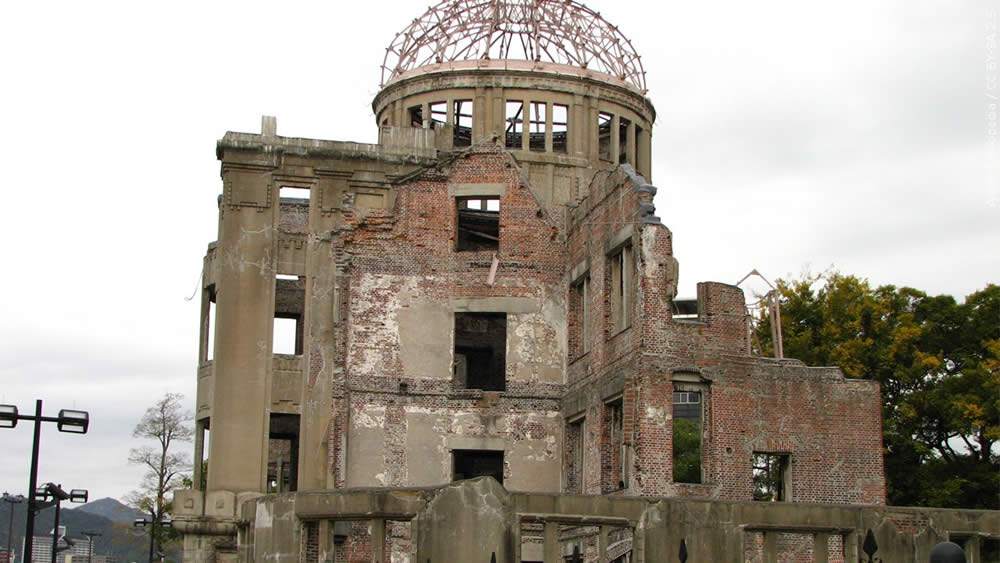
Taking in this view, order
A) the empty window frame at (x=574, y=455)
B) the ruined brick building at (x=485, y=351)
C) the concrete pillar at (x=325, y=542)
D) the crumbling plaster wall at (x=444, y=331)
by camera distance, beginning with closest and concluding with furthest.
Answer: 1. the concrete pillar at (x=325, y=542)
2. the ruined brick building at (x=485, y=351)
3. the empty window frame at (x=574, y=455)
4. the crumbling plaster wall at (x=444, y=331)

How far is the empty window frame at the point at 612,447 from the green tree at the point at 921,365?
39.9 feet

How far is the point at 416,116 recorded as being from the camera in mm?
37812

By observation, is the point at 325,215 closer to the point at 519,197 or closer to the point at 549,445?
the point at 519,197

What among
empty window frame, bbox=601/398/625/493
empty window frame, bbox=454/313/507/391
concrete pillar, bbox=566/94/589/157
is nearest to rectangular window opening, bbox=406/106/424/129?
Answer: concrete pillar, bbox=566/94/589/157

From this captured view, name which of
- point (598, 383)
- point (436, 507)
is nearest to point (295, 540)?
point (436, 507)

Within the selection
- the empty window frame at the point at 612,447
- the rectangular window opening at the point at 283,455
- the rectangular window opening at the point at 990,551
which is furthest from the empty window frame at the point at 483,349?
the rectangular window opening at the point at 990,551

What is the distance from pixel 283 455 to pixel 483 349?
1149 cm

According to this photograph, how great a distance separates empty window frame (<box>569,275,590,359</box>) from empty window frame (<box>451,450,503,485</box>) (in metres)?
3.60

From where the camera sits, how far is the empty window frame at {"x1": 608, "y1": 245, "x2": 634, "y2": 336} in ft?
85.8

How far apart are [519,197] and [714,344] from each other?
291 inches

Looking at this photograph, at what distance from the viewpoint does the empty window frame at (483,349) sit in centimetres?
3262

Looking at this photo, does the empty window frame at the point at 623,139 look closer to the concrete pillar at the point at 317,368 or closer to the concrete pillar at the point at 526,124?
the concrete pillar at the point at 526,124

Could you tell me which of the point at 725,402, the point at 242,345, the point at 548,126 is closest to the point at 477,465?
the point at 242,345

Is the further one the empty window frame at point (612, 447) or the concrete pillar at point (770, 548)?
the empty window frame at point (612, 447)
